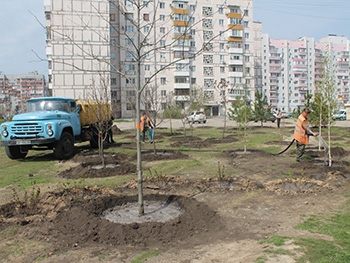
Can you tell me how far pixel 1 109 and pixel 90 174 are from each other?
81133mm

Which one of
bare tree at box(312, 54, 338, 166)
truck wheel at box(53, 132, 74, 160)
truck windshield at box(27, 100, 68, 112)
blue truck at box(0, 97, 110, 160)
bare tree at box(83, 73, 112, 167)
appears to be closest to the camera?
bare tree at box(312, 54, 338, 166)

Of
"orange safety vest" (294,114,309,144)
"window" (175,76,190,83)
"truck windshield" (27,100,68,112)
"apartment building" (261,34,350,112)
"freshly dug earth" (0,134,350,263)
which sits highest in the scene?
"apartment building" (261,34,350,112)

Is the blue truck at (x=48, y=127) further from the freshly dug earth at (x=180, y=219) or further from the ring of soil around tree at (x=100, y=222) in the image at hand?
the ring of soil around tree at (x=100, y=222)

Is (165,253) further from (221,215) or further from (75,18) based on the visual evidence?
(75,18)

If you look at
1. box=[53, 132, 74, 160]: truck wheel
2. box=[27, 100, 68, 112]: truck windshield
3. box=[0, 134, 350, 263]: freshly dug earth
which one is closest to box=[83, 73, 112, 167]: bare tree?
box=[53, 132, 74, 160]: truck wheel

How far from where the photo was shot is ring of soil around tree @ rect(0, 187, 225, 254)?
450 cm

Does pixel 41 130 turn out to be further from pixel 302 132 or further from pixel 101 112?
pixel 302 132

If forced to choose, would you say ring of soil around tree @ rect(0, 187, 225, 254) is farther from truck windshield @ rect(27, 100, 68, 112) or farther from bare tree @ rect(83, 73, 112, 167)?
truck windshield @ rect(27, 100, 68, 112)

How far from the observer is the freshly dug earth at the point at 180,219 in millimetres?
4090

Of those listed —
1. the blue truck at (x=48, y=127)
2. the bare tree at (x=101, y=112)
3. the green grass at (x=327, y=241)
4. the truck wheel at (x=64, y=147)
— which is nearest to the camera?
the green grass at (x=327, y=241)

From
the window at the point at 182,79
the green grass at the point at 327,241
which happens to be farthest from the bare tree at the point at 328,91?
the window at the point at 182,79

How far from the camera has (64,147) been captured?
1245 centimetres

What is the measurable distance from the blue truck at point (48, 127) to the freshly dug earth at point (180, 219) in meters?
4.61

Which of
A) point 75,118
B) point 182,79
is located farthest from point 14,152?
point 182,79
